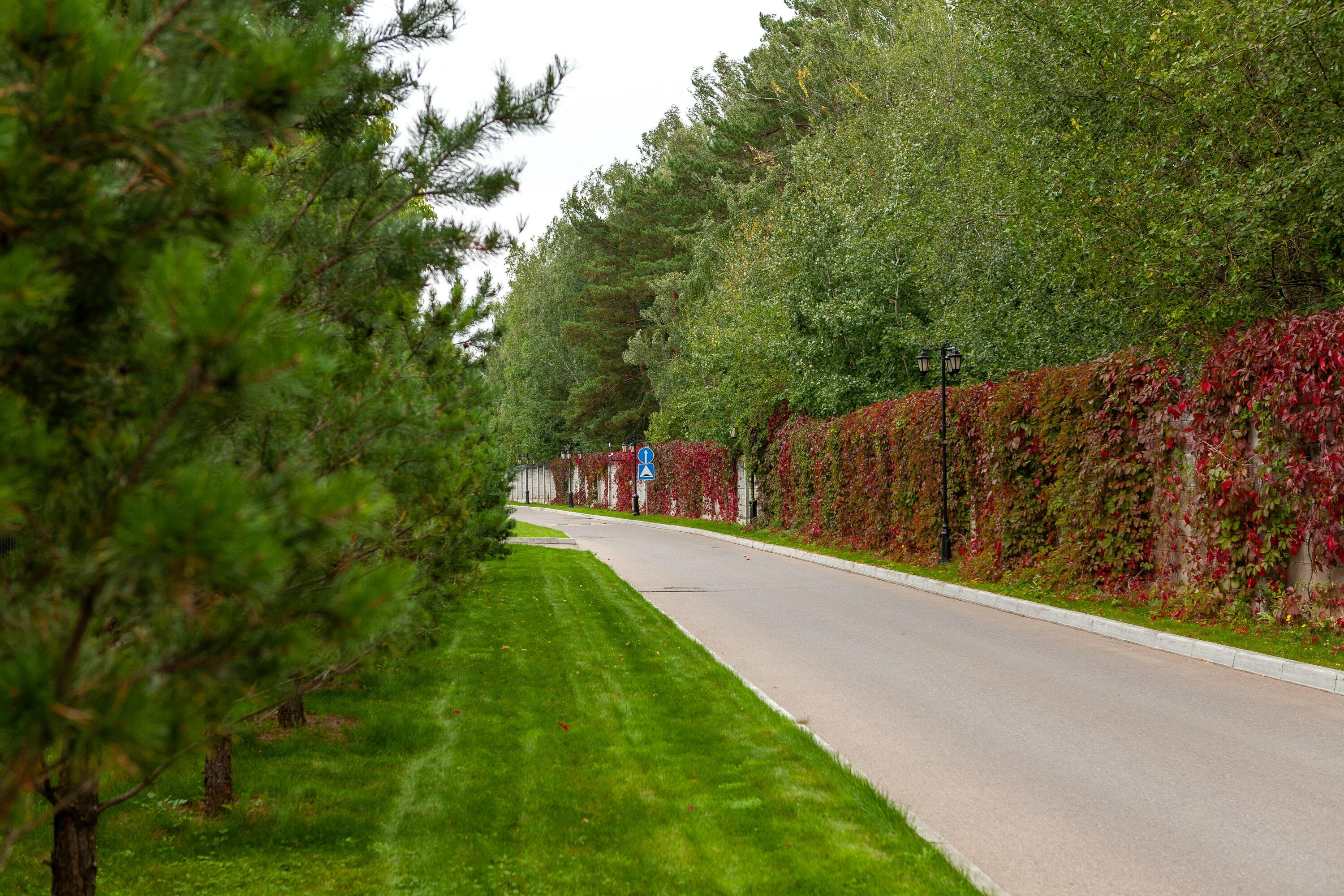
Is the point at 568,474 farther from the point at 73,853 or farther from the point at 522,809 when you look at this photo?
the point at 73,853

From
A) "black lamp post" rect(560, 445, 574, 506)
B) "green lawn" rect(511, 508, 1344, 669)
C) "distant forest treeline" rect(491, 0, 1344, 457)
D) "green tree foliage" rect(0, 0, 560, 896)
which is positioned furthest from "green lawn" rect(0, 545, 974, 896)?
"black lamp post" rect(560, 445, 574, 506)

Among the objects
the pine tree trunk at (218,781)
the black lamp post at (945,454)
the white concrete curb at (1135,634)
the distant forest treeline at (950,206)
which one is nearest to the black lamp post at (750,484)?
the distant forest treeline at (950,206)

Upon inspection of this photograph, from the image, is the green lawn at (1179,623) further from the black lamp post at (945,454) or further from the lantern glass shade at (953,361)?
the lantern glass shade at (953,361)

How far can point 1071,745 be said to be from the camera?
22.1ft

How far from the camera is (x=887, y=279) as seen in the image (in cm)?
2736

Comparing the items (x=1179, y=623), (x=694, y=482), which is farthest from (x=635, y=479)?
(x=1179, y=623)

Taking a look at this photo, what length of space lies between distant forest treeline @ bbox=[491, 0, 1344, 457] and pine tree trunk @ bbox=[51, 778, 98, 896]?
2.43 m

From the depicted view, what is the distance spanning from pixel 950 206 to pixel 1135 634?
16107mm

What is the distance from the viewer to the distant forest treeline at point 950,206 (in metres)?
12.8

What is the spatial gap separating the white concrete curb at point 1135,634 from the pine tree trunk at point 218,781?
8.43 meters

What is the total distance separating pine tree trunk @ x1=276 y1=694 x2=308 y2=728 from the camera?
662cm

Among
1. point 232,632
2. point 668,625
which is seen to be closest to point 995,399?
point 668,625

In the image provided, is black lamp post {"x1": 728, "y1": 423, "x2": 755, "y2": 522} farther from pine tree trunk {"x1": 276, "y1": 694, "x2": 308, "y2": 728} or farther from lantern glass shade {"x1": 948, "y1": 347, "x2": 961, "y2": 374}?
pine tree trunk {"x1": 276, "y1": 694, "x2": 308, "y2": 728}

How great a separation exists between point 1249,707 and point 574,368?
58.1m
